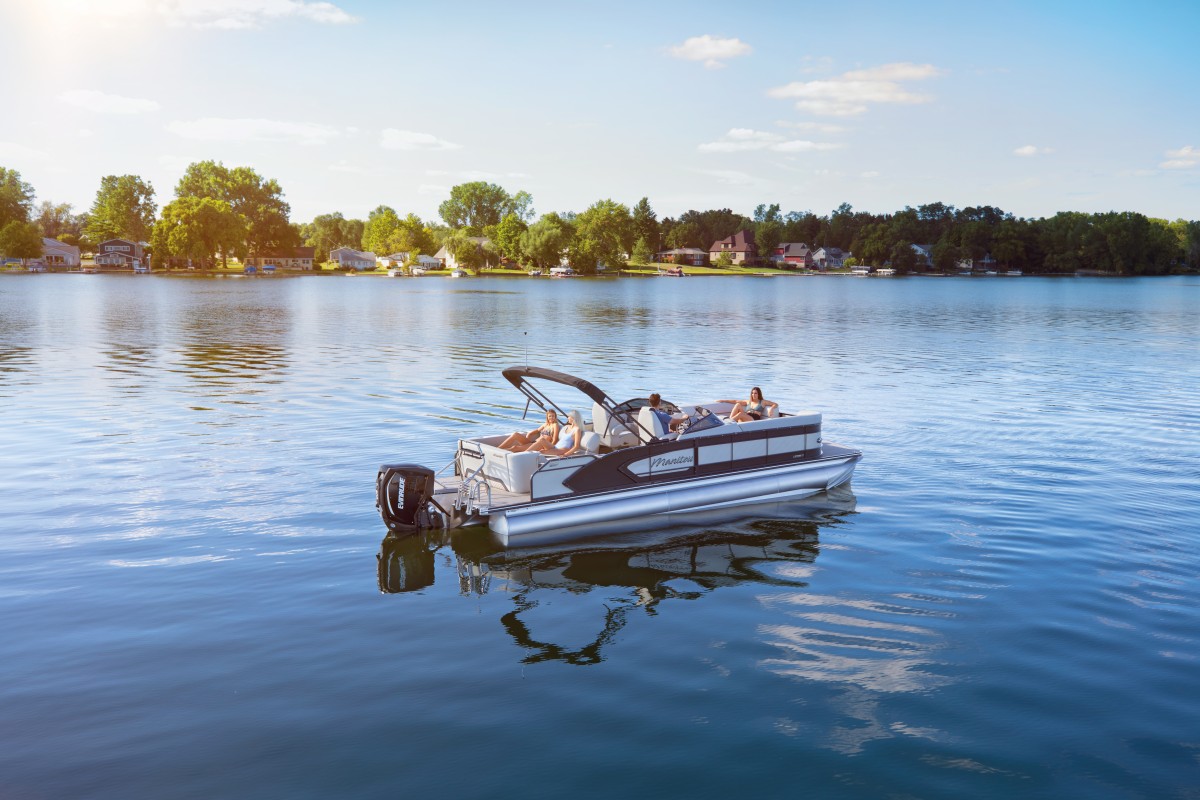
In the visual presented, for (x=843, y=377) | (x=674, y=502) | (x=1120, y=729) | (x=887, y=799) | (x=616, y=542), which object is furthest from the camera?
(x=843, y=377)

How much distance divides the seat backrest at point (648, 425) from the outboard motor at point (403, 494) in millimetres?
4469

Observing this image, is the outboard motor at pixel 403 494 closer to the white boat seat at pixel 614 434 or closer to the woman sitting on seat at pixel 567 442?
the woman sitting on seat at pixel 567 442

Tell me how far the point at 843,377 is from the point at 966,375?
593 cm

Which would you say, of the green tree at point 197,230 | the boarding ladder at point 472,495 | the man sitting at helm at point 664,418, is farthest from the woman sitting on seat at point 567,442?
the green tree at point 197,230

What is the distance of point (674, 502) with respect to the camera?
1852cm

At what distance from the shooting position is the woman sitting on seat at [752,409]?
68.0 ft

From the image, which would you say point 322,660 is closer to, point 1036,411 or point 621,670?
point 621,670

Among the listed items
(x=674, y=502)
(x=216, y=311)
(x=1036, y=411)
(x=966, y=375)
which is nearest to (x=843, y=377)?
(x=966, y=375)

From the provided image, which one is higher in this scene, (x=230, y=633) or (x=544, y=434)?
(x=544, y=434)

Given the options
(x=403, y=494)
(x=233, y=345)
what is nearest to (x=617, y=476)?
(x=403, y=494)

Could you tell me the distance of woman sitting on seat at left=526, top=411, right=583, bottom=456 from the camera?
1794 centimetres

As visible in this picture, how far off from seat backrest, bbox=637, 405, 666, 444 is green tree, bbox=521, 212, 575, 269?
174 m

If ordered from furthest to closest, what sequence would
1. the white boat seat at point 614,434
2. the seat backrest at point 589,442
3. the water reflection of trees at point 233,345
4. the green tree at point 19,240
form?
the green tree at point 19,240 → the water reflection of trees at point 233,345 → the white boat seat at point 614,434 → the seat backrest at point 589,442

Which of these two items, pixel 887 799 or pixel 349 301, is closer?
pixel 887 799
